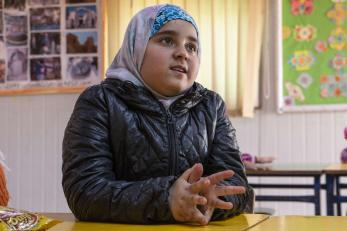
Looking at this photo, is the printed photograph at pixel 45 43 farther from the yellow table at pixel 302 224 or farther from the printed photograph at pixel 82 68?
the yellow table at pixel 302 224

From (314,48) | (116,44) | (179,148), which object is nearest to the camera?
(179,148)

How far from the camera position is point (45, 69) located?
5.38 metres

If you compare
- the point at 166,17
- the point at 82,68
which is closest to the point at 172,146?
the point at 166,17

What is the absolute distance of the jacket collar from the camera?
4.10 feet

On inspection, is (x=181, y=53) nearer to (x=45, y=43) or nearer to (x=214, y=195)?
(x=214, y=195)

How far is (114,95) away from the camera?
1.27m

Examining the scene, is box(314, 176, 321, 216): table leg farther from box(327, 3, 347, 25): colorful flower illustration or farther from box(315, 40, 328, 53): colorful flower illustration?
box(327, 3, 347, 25): colorful flower illustration

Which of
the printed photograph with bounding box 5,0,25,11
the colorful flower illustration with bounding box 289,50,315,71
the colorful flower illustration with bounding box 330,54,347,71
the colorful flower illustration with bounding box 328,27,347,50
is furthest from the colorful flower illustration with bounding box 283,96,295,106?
the printed photograph with bounding box 5,0,25,11

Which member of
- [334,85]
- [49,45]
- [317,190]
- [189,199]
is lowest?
[317,190]

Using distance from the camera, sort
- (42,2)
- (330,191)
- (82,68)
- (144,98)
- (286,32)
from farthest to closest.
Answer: (42,2), (82,68), (286,32), (330,191), (144,98)

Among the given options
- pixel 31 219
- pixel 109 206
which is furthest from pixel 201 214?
pixel 31 219

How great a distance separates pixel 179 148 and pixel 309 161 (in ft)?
12.0

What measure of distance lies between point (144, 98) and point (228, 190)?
11.4 inches

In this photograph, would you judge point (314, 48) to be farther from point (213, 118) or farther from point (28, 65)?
point (213, 118)
